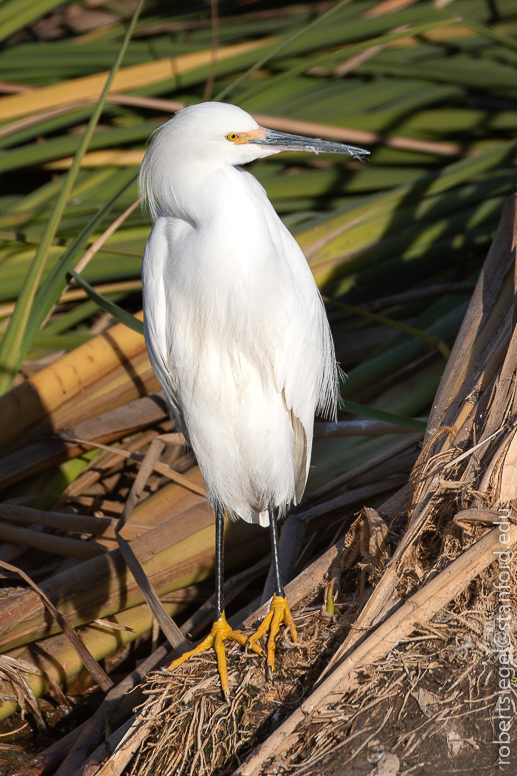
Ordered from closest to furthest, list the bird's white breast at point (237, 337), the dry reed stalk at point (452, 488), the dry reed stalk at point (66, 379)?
the dry reed stalk at point (452, 488) < the bird's white breast at point (237, 337) < the dry reed stalk at point (66, 379)

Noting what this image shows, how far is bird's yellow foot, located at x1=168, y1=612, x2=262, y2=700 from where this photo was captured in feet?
6.03

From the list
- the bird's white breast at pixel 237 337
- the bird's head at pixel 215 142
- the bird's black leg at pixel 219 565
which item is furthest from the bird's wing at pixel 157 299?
the bird's black leg at pixel 219 565

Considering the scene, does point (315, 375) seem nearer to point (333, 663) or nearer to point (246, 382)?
point (246, 382)

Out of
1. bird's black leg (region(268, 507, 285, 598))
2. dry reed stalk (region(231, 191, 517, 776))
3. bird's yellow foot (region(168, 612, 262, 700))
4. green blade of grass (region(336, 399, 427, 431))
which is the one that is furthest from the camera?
green blade of grass (region(336, 399, 427, 431))

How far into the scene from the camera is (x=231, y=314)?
206 cm

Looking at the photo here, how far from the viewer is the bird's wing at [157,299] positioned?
2.15 m

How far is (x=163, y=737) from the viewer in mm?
1716

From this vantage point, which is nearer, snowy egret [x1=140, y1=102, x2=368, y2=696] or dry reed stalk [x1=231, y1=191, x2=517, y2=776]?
dry reed stalk [x1=231, y1=191, x2=517, y2=776]

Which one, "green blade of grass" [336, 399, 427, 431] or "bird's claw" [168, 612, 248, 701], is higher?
"green blade of grass" [336, 399, 427, 431]

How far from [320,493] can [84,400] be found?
41.5 inches

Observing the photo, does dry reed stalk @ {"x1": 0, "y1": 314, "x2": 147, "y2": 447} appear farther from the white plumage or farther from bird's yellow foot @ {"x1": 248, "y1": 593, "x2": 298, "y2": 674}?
bird's yellow foot @ {"x1": 248, "y1": 593, "x2": 298, "y2": 674}

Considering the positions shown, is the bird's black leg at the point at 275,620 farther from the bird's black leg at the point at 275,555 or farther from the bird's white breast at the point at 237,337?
the bird's white breast at the point at 237,337

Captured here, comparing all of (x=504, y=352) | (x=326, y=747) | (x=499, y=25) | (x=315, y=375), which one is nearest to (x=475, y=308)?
(x=504, y=352)

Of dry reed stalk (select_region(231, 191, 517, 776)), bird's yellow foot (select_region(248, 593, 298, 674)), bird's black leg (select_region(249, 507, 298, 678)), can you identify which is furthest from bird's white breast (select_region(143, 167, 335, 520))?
dry reed stalk (select_region(231, 191, 517, 776))
